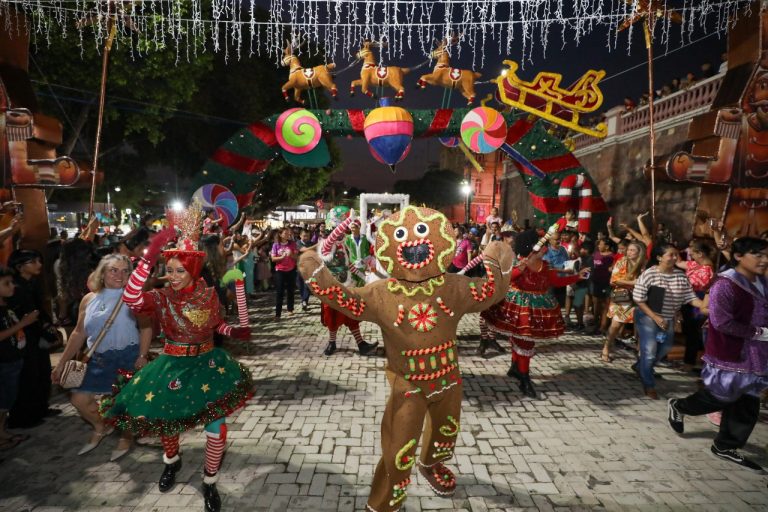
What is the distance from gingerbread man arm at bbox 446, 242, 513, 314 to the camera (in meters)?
2.71

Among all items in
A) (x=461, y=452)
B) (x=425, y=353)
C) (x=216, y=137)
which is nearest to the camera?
(x=425, y=353)

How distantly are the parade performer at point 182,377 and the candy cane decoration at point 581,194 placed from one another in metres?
8.33

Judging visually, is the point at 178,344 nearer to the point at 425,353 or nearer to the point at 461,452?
the point at 425,353

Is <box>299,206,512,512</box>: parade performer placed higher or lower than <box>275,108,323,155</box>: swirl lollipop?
lower

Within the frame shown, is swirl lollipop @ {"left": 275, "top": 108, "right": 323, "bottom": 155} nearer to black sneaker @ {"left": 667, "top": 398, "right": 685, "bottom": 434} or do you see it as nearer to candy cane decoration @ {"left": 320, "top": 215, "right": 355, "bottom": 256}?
candy cane decoration @ {"left": 320, "top": 215, "right": 355, "bottom": 256}

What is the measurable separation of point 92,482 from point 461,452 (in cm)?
315

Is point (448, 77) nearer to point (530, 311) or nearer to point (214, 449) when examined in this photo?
point (530, 311)

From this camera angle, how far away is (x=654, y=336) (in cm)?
475

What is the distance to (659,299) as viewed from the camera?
4.65 meters

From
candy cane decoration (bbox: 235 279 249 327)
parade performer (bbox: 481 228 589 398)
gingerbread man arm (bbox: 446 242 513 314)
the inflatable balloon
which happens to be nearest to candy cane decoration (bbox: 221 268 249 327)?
candy cane decoration (bbox: 235 279 249 327)

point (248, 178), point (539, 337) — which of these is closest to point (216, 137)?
point (248, 178)

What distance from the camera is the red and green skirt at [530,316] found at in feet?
15.8

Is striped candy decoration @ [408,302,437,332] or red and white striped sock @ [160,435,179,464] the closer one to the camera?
striped candy decoration @ [408,302,437,332]

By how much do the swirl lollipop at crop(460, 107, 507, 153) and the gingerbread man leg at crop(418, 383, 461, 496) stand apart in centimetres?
742
